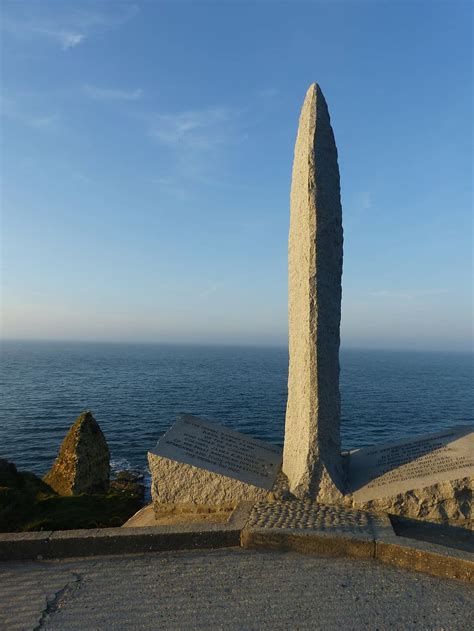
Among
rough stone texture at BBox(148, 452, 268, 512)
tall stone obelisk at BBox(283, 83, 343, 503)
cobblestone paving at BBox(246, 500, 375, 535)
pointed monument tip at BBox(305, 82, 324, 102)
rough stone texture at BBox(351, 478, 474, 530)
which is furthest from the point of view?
pointed monument tip at BBox(305, 82, 324, 102)

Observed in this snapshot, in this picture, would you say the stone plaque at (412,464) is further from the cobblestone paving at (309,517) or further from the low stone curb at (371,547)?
the low stone curb at (371,547)

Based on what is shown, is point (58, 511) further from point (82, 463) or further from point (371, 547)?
point (371, 547)

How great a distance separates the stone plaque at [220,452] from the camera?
764 centimetres

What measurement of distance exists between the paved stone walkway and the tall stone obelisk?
221 centimetres

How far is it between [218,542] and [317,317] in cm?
392

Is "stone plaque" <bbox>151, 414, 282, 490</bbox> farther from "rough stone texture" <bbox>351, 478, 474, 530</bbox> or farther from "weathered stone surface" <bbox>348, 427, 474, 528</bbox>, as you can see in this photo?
"rough stone texture" <bbox>351, 478, 474, 530</bbox>

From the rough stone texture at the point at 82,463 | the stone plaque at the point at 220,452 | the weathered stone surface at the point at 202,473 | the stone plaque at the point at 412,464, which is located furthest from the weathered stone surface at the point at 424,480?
the rough stone texture at the point at 82,463

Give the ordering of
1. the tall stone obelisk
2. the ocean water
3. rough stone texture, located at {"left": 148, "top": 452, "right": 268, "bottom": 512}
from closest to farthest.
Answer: rough stone texture, located at {"left": 148, "top": 452, "right": 268, "bottom": 512}
the tall stone obelisk
the ocean water

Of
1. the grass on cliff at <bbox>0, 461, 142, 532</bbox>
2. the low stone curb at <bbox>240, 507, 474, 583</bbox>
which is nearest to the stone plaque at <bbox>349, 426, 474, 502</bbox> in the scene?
the low stone curb at <bbox>240, 507, 474, 583</bbox>

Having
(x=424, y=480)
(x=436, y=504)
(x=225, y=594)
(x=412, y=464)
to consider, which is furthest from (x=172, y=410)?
(x=225, y=594)

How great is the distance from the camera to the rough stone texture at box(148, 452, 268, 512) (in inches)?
291

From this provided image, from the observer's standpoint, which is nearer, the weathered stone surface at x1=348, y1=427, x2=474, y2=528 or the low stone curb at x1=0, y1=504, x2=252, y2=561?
the low stone curb at x1=0, y1=504, x2=252, y2=561

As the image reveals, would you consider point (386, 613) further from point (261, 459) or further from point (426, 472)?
point (261, 459)

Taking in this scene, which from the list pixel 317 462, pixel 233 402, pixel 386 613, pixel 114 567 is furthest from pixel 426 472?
pixel 233 402
